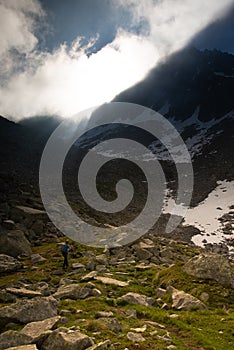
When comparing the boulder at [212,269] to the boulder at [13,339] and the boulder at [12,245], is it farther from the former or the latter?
the boulder at [12,245]

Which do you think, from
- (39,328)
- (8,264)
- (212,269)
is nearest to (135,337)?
(39,328)

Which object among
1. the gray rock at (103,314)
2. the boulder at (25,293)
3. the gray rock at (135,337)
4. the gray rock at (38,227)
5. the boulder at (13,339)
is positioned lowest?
the gray rock at (135,337)

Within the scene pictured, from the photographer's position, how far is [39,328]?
905 centimetres

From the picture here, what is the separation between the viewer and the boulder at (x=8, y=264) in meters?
20.4

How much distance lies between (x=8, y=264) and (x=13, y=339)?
13.8 metres

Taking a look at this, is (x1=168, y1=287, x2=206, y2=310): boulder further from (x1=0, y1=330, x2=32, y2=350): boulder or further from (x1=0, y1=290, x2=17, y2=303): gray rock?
(x1=0, y1=330, x2=32, y2=350): boulder

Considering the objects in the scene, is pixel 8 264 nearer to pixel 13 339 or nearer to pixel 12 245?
pixel 12 245

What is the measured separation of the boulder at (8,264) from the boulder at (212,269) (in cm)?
1142

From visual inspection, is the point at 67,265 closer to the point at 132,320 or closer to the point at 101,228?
the point at 132,320

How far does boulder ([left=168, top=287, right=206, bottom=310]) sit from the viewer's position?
1405 cm

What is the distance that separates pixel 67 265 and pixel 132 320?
35.4 ft

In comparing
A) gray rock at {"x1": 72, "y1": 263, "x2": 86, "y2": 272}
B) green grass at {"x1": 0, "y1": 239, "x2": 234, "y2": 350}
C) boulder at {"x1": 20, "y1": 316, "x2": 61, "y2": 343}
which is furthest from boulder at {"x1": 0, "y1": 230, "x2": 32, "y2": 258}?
boulder at {"x1": 20, "y1": 316, "x2": 61, "y2": 343}

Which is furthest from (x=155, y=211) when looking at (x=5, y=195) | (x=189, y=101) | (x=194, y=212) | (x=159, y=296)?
(x=189, y=101)

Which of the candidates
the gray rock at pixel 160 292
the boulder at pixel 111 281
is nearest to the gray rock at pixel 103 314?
the gray rock at pixel 160 292
